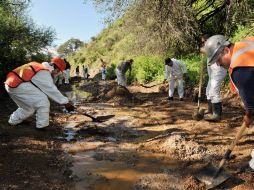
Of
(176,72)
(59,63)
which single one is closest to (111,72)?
(176,72)

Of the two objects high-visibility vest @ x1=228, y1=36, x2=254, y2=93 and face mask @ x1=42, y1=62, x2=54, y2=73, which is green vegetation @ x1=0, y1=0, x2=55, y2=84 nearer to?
face mask @ x1=42, y1=62, x2=54, y2=73

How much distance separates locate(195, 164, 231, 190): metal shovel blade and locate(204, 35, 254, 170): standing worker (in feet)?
3.67

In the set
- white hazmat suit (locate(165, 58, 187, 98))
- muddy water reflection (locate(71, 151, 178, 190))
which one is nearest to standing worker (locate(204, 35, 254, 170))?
muddy water reflection (locate(71, 151, 178, 190))

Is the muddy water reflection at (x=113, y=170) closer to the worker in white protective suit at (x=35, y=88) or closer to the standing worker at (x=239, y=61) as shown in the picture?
the worker in white protective suit at (x=35, y=88)

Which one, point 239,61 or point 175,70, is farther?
point 175,70

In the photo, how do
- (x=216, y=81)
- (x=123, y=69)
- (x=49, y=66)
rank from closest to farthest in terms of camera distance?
(x=49, y=66) → (x=216, y=81) → (x=123, y=69)

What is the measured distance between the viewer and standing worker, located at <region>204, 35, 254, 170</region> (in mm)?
3309

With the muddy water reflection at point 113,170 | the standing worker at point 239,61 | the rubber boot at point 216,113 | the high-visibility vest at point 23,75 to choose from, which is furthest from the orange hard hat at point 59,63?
the standing worker at point 239,61

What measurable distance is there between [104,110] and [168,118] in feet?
7.82

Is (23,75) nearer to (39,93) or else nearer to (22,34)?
(39,93)

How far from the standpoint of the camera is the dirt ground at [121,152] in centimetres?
479

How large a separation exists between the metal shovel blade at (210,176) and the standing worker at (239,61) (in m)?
1.12

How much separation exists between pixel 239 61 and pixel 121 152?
133 inches

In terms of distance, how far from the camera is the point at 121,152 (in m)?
6.22
